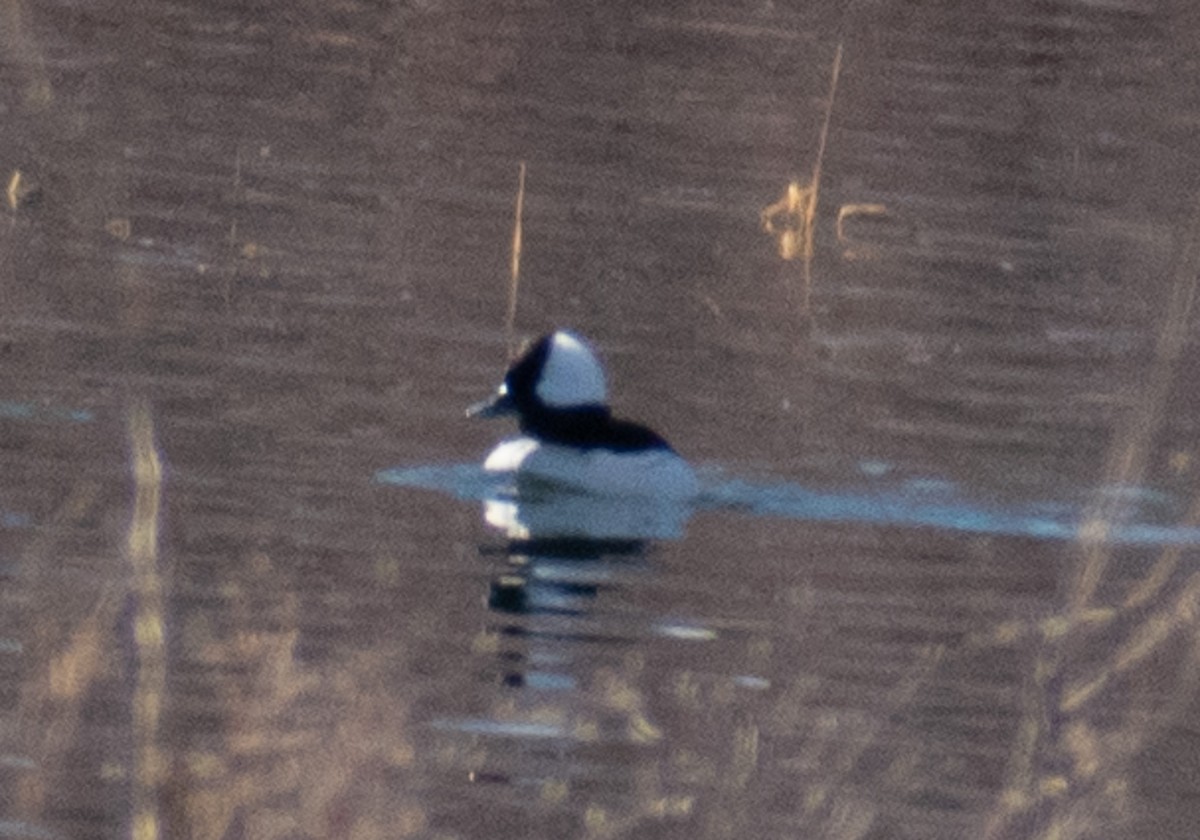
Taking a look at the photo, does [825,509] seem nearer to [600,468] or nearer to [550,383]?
[600,468]

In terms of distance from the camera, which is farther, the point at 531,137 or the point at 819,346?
the point at 531,137

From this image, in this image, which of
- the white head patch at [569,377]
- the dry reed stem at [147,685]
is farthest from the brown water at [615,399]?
the white head patch at [569,377]

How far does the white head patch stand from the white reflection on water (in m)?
0.68

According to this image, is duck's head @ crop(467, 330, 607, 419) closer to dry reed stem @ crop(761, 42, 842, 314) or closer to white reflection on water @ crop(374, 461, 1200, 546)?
white reflection on water @ crop(374, 461, 1200, 546)

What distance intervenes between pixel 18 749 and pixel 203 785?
0.41 metres

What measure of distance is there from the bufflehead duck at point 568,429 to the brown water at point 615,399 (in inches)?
9.3

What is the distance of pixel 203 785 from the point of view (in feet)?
21.9

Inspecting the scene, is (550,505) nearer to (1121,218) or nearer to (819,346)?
(819,346)

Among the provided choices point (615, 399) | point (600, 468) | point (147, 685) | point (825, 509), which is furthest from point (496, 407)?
point (147, 685)

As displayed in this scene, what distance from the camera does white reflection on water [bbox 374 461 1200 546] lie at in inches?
417

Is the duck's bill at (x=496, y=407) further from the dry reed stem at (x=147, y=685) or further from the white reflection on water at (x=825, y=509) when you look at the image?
the dry reed stem at (x=147, y=685)

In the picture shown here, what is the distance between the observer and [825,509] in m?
10.7

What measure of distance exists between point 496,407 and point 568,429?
28cm

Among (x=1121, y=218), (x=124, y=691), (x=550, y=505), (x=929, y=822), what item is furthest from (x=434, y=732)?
(x=1121, y=218)
